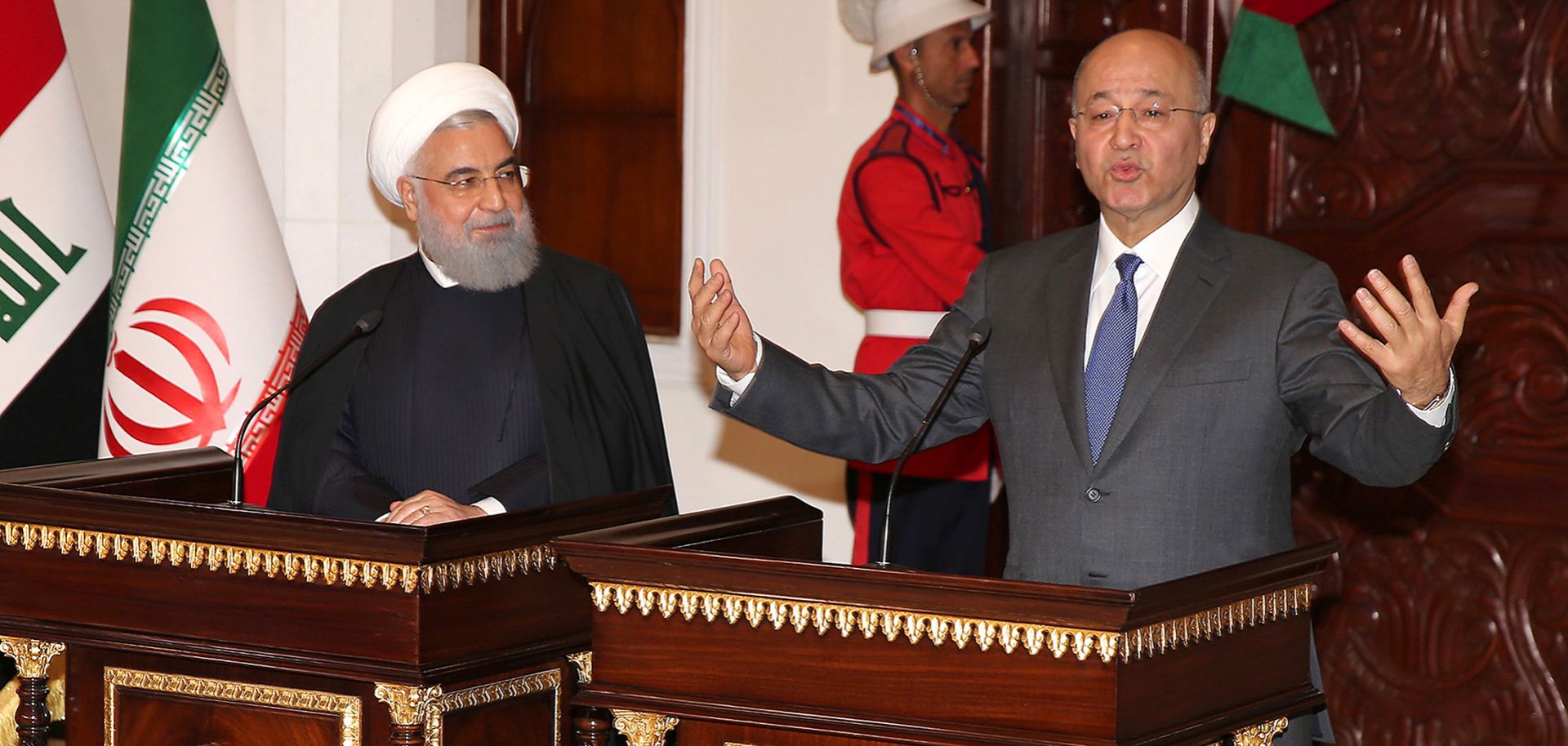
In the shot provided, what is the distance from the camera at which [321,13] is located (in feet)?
18.8

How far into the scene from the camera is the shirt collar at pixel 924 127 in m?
5.11

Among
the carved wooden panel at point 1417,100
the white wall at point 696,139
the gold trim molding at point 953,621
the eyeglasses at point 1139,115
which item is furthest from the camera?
the white wall at point 696,139

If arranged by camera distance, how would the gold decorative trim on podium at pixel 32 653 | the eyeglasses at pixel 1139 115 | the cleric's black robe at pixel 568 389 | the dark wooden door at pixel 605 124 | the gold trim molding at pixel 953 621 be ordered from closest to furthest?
the gold trim molding at pixel 953 621 → the eyeglasses at pixel 1139 115 → the gold decorative trim on podium at pixel 32 653 → the cleric's black robe at pixel 568 389 → the dark wooden door at pixel 605 124

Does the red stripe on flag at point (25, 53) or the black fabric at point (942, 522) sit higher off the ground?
the red stripe on flag at point (25, 53)

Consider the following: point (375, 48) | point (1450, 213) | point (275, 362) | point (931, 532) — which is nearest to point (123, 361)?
point (275, 362)

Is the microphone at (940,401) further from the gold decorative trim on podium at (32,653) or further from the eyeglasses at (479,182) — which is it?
the gold decorative trim on podium at (32,653)

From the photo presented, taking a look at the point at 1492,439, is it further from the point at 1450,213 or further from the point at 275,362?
the point at 275,362

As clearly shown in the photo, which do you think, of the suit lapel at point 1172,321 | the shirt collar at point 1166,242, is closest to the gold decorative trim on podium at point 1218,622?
the suit lapel at point 1172,321

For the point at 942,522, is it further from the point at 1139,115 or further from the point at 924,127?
the point at 1139,115

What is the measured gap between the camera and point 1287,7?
4.84 metres

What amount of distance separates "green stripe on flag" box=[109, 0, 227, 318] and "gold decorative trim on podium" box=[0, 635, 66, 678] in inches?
70.5

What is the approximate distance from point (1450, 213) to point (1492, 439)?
1.90ft

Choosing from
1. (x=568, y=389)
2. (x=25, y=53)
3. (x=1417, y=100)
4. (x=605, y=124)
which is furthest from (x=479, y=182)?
(x=1417, y=100)

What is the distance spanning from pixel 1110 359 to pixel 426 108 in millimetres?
1610
